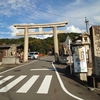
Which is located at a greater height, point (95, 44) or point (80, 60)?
point (95, 44)

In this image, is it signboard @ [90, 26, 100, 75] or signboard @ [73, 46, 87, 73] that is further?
signboard @ [73, 46, 87, 73]

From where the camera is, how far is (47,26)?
2414cm

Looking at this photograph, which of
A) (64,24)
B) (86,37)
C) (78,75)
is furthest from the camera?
(64,24)

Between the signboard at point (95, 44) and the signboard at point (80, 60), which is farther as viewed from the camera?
the signboard at point (80, 60)

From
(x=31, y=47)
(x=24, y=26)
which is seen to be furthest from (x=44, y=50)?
(x=24, y=26)

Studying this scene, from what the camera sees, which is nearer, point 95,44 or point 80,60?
point 95,44

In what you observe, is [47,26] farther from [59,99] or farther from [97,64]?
[59,99]

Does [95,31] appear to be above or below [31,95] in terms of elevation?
above

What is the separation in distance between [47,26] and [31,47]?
114 feet

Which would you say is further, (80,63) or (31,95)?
(80,63)

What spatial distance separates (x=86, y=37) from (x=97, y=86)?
10328 mm

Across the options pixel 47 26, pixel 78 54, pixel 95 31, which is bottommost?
pixel 78 54

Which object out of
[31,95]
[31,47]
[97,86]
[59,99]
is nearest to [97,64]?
[97,86]

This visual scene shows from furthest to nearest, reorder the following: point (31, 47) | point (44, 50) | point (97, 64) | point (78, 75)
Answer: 1. point (44, 50)
2. point (31, 47)
3. point (78, 75)
4. point (97, 64)
